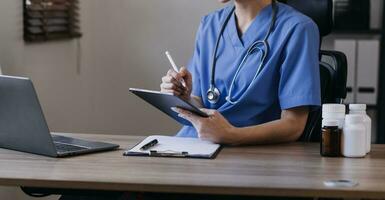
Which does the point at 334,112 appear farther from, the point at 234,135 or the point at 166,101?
the point at 166,101

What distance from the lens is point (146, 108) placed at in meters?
3.48

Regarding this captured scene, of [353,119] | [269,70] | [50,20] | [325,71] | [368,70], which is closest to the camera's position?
[353,119]

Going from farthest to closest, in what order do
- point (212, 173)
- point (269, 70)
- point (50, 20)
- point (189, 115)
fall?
1. point (50, 20)
2. point (269, 70)
3. point (189, 115)
4. point (212, 173)

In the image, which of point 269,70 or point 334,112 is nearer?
point 334,112

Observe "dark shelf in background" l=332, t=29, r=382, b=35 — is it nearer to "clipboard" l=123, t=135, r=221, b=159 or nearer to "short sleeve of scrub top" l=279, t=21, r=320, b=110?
Answer: "short sleeve of scrub top" l=279, t=21, r=320, b=110

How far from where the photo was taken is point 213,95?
2.02 meters

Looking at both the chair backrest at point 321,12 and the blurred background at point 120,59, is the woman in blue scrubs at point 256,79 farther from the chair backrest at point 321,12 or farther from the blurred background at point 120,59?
the blurred background at point 120,59

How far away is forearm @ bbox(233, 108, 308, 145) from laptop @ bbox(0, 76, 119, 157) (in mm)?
346

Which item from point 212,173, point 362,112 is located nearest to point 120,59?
point 362,112

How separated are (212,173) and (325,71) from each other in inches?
32.3

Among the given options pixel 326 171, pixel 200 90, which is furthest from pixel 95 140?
pixel 326 171

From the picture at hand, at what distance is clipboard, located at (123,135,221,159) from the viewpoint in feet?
5.39

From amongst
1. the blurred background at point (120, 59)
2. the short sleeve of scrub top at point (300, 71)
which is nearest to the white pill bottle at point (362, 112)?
the short sleeve of scrub top at point (300, 71)

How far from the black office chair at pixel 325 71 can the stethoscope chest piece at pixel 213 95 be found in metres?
0.28
